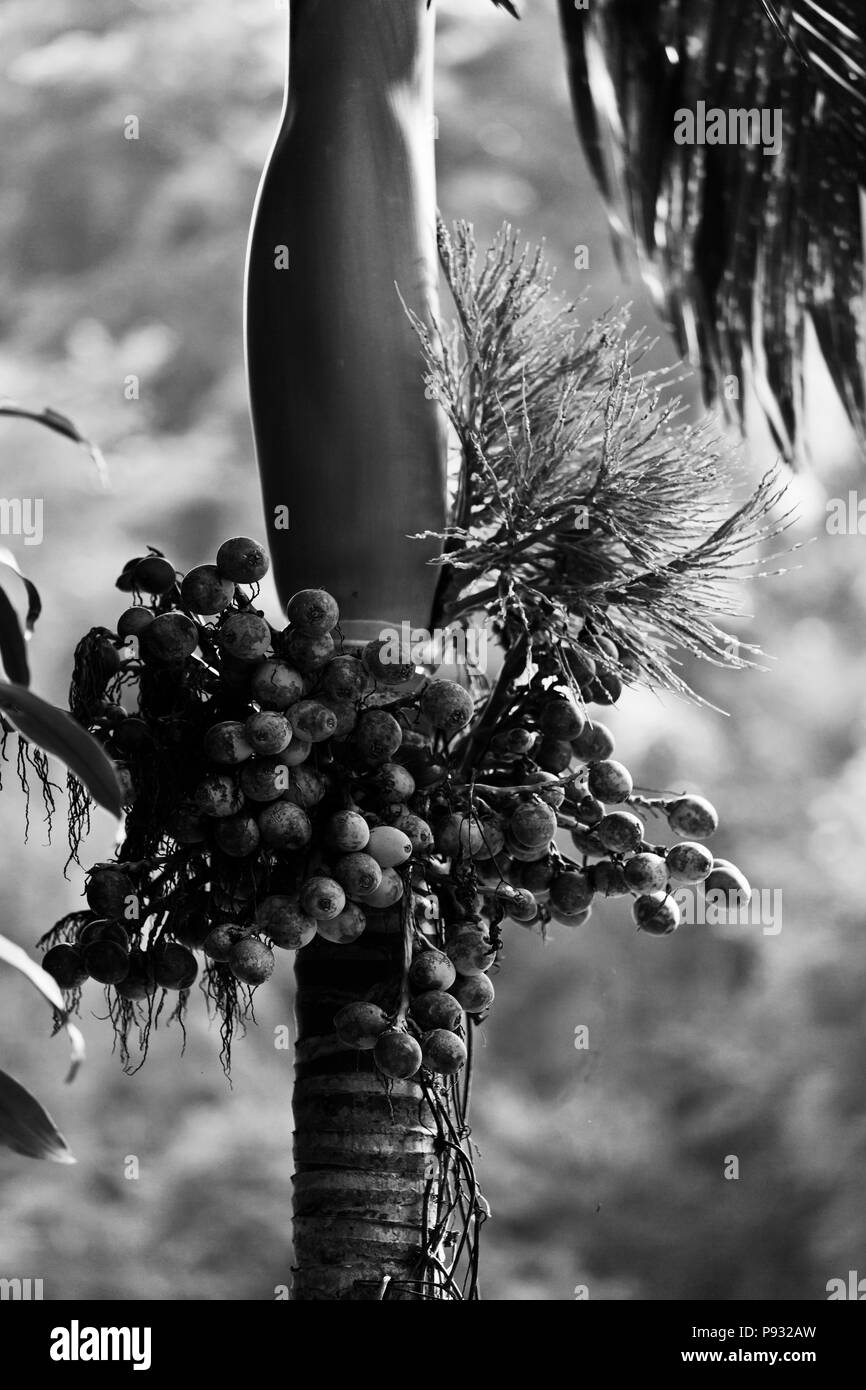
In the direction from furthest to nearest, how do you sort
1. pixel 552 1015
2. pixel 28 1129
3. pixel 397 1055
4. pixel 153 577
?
pixel 552 1015, pixel 153 577, pixel 397 1055, pixel 28 1129

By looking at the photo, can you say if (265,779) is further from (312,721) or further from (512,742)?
(512,742)

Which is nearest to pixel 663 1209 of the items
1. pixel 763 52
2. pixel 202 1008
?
pixel 202 1008

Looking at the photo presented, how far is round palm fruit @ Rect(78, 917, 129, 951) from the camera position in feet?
3.41

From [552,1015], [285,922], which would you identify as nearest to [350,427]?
[285,922]

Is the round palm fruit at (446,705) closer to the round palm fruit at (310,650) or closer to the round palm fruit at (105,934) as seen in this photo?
the round palm fruit at (310,650)

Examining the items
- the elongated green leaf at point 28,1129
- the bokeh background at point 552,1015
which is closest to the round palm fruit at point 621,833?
the elongated green leaf at point 28,1129

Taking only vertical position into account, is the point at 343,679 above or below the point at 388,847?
above

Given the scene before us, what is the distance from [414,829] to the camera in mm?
1028

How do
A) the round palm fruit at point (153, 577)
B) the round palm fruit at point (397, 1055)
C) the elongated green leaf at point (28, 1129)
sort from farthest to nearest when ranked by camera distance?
the round palm fruit at point (153, 577), the round palm fruit at point (397, 1055), the elongated green leaf at point (28, 1129)

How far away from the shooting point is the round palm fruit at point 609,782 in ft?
3.58

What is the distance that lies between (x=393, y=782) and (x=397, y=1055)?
0.17 metres

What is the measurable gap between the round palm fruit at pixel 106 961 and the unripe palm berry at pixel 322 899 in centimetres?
13

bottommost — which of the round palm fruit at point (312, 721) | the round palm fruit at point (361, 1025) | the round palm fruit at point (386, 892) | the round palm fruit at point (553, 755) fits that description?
the round palm fruit at point (361, 1025)

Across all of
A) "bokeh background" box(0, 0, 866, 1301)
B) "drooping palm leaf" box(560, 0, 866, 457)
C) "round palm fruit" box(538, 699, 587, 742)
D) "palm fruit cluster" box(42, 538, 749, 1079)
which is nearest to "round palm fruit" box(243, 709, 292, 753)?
"palm fruit cluster" box(42, 538, 749, 1079)
